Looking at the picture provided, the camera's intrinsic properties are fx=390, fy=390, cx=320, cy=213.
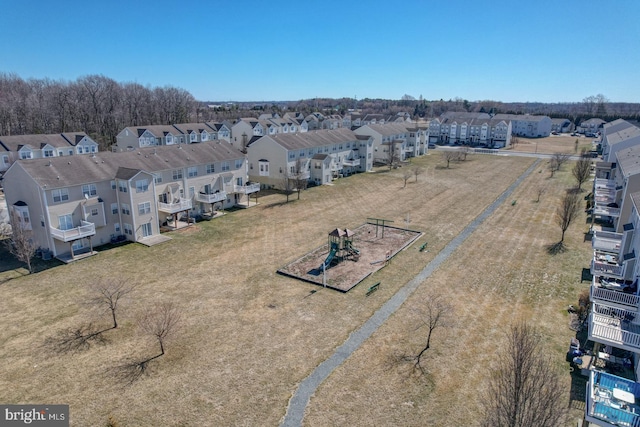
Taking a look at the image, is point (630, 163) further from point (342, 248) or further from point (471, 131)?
point (471, 131)

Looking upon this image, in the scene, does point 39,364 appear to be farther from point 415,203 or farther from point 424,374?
point 415,203

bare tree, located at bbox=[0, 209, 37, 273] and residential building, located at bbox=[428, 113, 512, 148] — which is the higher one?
residential building, located at bbox=[428, 113, 512, 148]

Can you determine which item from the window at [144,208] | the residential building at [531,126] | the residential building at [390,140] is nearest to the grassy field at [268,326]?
the window at [144,208]

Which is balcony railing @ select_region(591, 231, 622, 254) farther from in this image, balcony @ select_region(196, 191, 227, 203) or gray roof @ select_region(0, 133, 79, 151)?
gray roof @ select_region(0, 133, 79, 151)

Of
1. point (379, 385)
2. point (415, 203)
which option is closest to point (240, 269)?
point (379, 385)

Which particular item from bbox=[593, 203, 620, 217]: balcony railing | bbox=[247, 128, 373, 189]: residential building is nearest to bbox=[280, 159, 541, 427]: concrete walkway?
bbox=[593, 203, 620, 217]: balcony railing

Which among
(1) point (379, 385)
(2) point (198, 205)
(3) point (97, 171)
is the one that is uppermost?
(3) point (97, 171)
